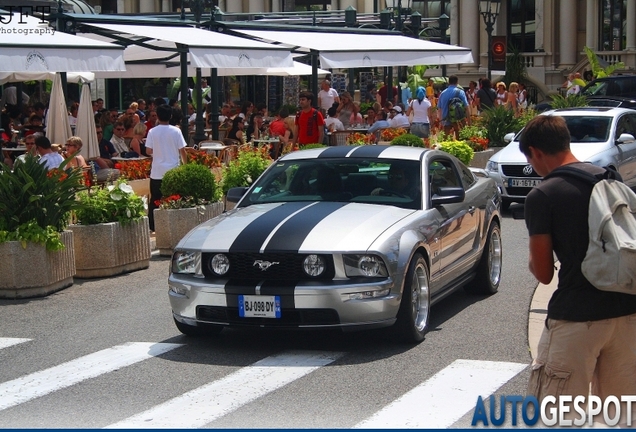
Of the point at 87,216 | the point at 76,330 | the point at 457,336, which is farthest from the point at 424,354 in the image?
the point at 87,216

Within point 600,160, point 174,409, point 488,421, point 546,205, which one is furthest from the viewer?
point 600,160

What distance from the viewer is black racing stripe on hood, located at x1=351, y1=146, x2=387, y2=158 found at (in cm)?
1020

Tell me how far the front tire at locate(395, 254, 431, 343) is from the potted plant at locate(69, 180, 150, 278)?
4.54 m

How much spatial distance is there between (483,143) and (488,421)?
→ 55.6 ft

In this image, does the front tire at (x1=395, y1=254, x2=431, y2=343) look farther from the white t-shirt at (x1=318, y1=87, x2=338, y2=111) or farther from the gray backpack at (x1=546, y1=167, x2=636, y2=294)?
the white t-shirt at (x1=318, y1=87, x2=338, y2=111)

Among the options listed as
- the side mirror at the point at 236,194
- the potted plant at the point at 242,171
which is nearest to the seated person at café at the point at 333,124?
the potted plant at the point at 242,171

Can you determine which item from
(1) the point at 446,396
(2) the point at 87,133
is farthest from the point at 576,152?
(1) the point at 446,396

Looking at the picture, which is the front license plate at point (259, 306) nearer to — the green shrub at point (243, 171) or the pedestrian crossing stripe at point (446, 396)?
the pedestrian crossing stripe at point (446, 396)

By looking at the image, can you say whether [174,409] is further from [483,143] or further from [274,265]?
[483,143]

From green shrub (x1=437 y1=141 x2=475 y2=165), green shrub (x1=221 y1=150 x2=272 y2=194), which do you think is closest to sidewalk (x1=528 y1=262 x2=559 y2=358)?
green shrub (x1=221 y1=150 x2=272 y2=194)

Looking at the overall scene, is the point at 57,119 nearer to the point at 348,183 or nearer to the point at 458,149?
the point at 458,149

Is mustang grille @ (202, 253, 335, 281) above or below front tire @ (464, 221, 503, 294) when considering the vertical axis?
above

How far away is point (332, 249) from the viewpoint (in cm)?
859

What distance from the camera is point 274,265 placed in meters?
8.66
